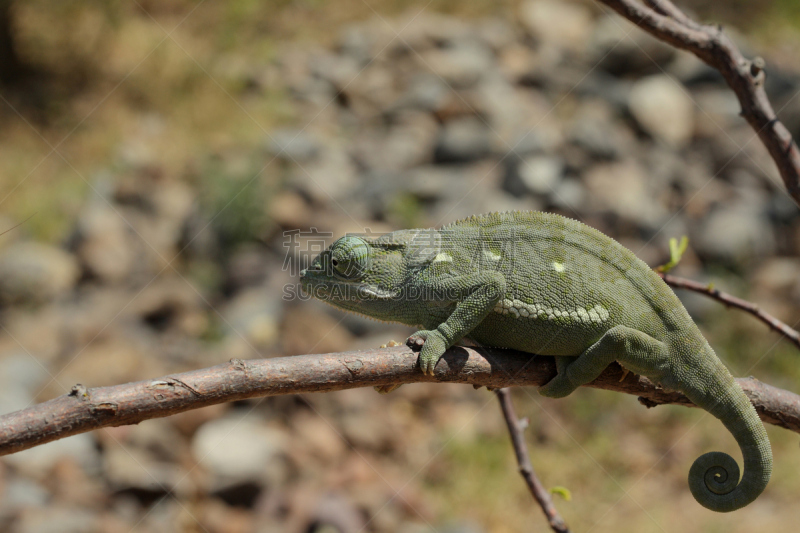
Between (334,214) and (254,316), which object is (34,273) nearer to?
(254,316)

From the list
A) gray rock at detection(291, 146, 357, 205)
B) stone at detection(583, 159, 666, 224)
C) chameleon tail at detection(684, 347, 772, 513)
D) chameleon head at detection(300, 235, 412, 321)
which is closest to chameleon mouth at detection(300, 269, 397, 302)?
chameleon head at detection(300, 235, 412, 321)

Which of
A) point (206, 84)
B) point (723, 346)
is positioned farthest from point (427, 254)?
point (206, 84)

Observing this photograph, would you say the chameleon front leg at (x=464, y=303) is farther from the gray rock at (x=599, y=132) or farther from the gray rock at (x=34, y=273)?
the gray rock at (x=599, y=132)

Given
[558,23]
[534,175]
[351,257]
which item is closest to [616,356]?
[351,257]

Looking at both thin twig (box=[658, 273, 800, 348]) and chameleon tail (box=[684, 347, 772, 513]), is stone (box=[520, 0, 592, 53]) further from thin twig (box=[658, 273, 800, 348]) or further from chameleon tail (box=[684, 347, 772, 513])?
chameleon tail (box=[684, 347, 772, 513])

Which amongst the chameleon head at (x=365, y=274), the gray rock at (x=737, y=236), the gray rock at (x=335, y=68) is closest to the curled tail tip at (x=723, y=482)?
the chameleon head at (x=365, y=274)

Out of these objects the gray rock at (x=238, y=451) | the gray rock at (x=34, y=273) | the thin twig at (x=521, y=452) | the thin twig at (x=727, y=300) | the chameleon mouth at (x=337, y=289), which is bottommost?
the gray rock at (x=34, y=273)
